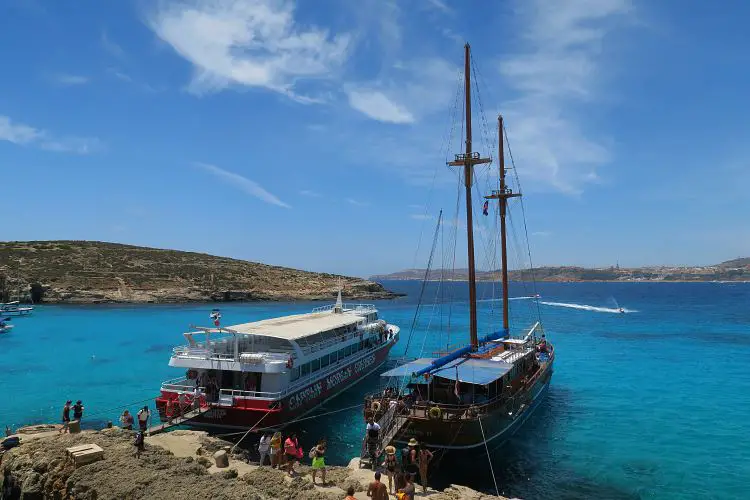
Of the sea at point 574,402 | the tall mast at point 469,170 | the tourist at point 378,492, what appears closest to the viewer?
the tourist at point 378,492

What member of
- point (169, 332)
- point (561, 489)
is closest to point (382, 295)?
point (169, 332)

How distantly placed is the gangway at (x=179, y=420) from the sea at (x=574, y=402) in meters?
4.93

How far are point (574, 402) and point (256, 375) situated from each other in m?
19.8

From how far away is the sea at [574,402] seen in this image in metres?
18.4

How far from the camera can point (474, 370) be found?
2058 centimetres

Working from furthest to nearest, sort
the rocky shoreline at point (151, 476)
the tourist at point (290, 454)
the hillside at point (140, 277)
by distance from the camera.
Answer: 1. the hillside at point (140, 277)
2. the tourist at point (290, 454)
3. the rocky shoreline at point (151, 476)

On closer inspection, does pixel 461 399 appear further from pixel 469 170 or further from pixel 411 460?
pixel 469 170

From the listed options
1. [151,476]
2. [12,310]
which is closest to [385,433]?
[151,476]

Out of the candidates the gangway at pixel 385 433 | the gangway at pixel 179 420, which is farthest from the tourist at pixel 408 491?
the gangway at pixel 179 420

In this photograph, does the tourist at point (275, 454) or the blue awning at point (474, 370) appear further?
the blue awning at point (474, 370)

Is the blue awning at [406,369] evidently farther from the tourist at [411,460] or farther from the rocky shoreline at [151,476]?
the rocky shoreline at [151,476]

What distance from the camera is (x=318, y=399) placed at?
26156 mm

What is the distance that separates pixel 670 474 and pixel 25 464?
79.1 feet

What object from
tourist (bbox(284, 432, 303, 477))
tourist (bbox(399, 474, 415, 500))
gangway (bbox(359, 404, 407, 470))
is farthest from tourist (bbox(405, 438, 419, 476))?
tourist (bbox(284, 432, 303, 477))
